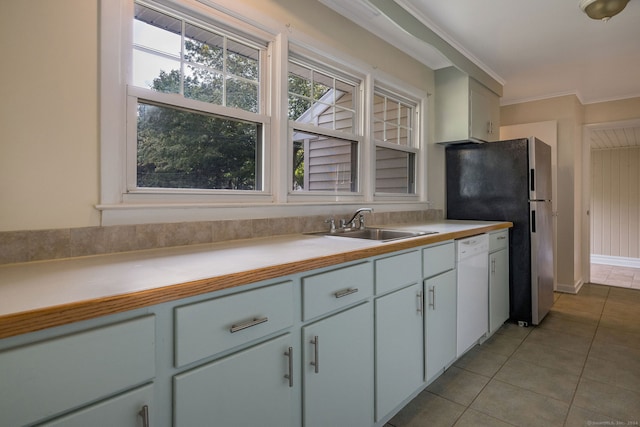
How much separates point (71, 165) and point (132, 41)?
60 centimetres

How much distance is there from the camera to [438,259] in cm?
209

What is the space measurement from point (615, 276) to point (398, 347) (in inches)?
209

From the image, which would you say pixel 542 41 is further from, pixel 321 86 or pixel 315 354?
pixel 315 354

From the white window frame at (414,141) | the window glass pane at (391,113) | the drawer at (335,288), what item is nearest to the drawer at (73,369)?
the drawer at (335,288)

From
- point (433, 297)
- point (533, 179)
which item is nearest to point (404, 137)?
point (533, 179)

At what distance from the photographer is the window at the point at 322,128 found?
2.31 metres

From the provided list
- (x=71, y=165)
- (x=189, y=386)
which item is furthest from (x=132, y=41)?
(x=189, y=386)

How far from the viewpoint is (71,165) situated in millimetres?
1326

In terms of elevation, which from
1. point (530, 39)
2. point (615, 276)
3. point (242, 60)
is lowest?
point (615, 276)

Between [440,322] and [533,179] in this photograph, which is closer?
[440,322]

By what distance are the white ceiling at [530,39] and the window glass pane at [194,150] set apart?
3.61ft

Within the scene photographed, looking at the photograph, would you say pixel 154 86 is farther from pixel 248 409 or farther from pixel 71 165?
pixel 248 409

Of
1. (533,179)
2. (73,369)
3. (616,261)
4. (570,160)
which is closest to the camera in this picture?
(73,369)

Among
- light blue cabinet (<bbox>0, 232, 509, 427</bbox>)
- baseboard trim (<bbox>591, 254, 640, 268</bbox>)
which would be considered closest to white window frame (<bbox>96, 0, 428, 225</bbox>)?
light blue cabinet (<bbox>0, 232, 509, 427</bbox>)
